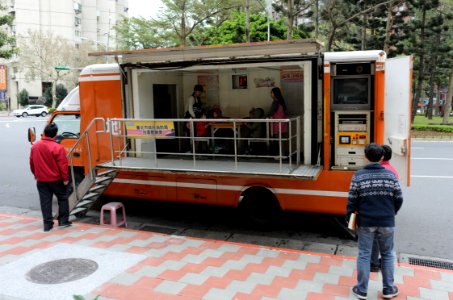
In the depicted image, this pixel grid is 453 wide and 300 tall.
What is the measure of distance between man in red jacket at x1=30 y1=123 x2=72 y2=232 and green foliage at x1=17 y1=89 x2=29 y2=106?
174 ft

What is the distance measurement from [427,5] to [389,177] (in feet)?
79.8

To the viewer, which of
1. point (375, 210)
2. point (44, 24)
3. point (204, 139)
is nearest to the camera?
point (375, 210)

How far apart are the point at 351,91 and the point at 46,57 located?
50070mm

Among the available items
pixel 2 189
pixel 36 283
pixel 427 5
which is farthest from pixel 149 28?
pixel 36 283

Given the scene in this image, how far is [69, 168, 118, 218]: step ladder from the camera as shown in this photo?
25.0ft

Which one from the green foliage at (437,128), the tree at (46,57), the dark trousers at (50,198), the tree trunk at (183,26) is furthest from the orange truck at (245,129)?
the tree at (46,57)

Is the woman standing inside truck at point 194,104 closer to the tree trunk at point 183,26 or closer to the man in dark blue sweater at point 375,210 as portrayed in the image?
the man in dark blue sweater at point 375,210

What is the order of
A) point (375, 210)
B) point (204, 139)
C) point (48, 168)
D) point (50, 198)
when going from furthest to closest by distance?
point (204, 139) < point (50, 198) < point (48, 168) < point (375, 210)

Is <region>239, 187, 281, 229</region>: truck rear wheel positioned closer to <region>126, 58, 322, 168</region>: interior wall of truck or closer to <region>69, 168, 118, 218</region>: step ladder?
<region>126, 58, 322, 168</region>: interior wall of truck

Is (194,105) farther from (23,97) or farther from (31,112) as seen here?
(23,97)

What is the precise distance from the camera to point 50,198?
7102mm

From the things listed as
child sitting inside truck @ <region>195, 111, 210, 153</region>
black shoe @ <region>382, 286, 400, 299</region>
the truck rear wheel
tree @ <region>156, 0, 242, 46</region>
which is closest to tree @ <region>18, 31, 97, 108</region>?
tree @ <region>156, 0, 242, 46</region>

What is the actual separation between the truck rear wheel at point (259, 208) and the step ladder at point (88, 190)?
2404 mm

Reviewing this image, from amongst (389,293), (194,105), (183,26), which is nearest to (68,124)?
(194,105)
